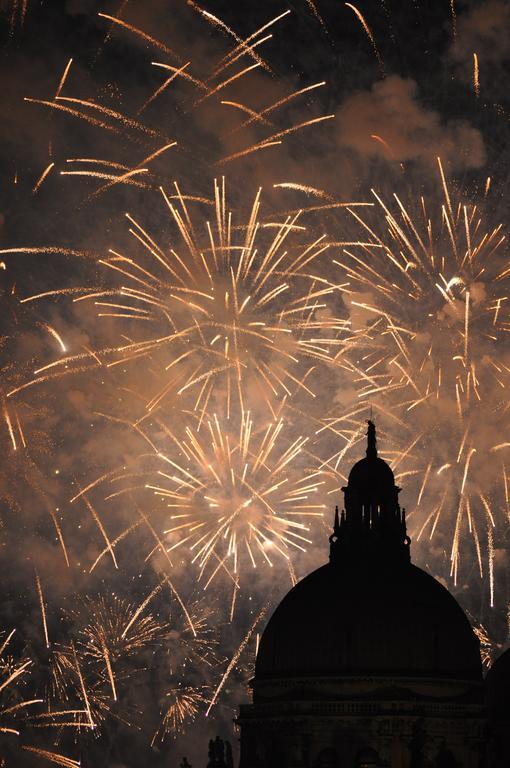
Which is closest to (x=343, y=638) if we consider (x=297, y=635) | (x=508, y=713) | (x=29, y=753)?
(x=297, y=635)

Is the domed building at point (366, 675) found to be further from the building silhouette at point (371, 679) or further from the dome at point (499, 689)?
the dome at point (499, 689)

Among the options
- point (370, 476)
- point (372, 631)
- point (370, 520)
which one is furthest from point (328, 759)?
point (370, 476)

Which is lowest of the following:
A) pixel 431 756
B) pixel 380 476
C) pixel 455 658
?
pixel 431 756

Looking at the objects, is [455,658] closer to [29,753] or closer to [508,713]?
[508,713]

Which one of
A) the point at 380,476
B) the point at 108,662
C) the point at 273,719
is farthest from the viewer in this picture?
the point at 380,476

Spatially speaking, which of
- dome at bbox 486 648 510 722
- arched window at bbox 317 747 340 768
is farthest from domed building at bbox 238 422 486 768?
dome at bbox 486 648 510 722

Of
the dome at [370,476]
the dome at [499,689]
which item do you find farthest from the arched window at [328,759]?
the dome at [370,476]

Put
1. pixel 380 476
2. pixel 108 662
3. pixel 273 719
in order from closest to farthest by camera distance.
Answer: pixel 108 662 → pixel 273 719 → pixel 380 476
